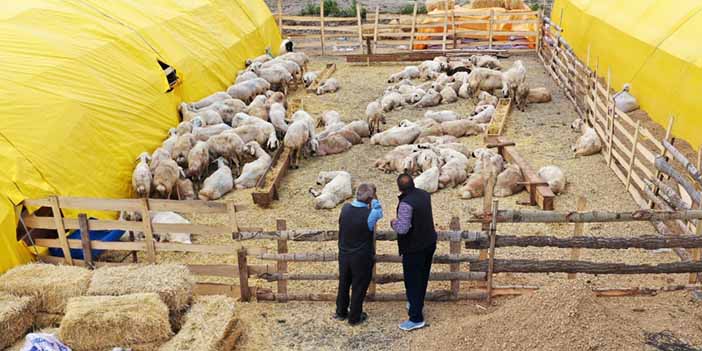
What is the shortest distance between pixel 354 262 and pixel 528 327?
2051 mm

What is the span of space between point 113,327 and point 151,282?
2.50 feet

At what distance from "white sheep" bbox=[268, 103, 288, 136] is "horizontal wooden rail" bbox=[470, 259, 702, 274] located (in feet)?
24.3

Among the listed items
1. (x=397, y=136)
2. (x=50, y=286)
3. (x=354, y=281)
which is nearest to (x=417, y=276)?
(x=354, y=281)

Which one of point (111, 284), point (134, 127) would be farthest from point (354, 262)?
point (134, 127)

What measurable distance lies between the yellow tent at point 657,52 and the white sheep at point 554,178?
8.18 ft

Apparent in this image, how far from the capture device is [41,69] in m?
10.7

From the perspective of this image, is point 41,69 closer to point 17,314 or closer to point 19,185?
point 19,185

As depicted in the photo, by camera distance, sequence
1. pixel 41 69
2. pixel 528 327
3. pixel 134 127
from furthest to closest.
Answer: pixel 134 127 < pixel 41 69 < pixel 528 327

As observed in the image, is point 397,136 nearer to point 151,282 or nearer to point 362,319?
point 362,319

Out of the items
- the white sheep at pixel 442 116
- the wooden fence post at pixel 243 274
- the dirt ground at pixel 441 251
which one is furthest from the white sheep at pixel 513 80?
the wooden fence post at pixel 243 274

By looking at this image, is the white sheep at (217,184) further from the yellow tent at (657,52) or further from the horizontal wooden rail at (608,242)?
the yellow tent at (657,52)

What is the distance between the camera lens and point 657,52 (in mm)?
12922

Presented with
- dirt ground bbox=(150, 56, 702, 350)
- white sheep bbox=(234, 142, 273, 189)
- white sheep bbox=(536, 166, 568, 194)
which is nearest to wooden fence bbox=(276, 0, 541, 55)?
dirt ground bbox=(150, 56, 702, 350)

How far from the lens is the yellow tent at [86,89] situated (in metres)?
9.27
